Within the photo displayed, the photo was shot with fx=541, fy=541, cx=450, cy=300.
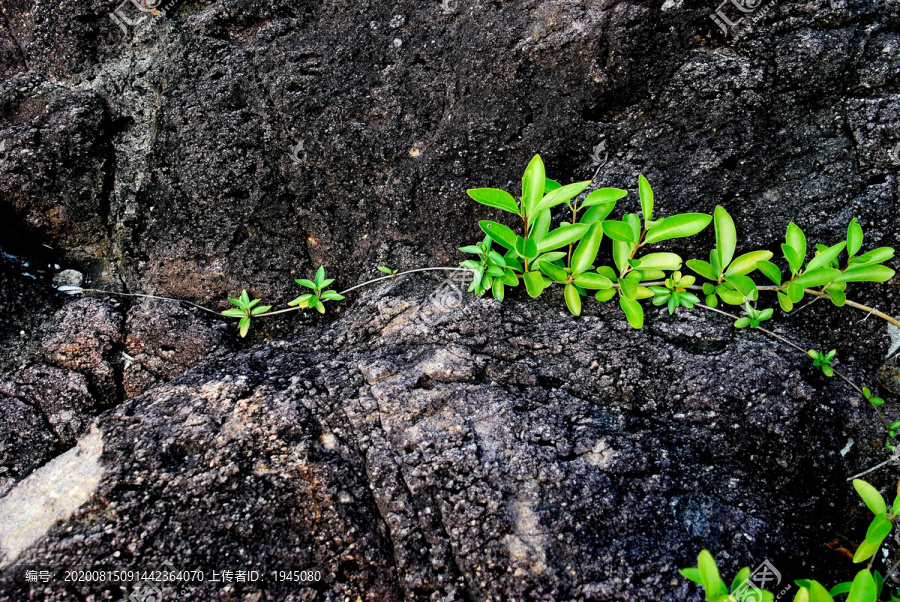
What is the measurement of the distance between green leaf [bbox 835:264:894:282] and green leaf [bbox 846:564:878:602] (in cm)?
77

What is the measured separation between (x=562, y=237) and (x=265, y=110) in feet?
3.75

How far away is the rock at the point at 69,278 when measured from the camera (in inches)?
77.9

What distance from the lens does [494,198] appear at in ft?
5.10

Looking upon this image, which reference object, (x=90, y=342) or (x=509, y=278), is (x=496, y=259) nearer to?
(x=509, y=278)

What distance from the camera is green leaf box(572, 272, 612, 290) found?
1.59 m

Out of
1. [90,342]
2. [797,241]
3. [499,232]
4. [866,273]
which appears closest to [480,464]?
[499,232]

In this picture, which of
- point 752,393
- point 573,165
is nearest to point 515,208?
point 573,165

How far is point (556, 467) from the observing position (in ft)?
4.53

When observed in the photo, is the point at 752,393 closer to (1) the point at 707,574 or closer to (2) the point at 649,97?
(1) the point at 707,574

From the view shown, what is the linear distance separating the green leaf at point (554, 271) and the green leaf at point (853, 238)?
79 cm

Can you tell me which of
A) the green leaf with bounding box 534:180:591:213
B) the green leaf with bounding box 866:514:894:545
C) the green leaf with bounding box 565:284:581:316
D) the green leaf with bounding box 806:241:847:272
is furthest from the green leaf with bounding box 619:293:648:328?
the green leaf with bounding box 866:514:894:545

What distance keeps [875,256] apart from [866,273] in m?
0.06

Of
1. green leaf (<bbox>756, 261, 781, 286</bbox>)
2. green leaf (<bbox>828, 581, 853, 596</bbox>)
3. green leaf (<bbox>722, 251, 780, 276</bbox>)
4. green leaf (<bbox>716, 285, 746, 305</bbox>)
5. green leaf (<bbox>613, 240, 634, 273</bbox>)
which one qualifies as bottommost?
green leaf (<bbox>828, 581, 853, 596</bbox>)

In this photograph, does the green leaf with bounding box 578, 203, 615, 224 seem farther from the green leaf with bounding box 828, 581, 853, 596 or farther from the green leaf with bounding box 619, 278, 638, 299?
the green leaf with bounding box 828, 581, 853, 596
